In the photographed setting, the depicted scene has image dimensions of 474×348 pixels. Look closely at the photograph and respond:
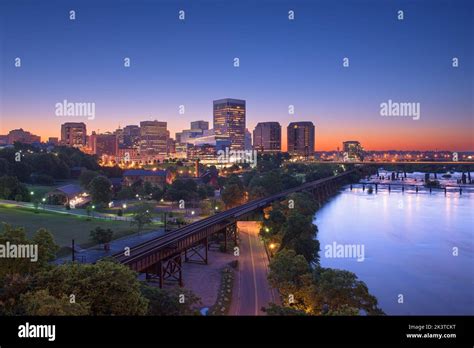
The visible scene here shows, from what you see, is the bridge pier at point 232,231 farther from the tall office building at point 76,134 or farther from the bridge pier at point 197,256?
the tall office building at point 76,134

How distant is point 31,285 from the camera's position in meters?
12.0

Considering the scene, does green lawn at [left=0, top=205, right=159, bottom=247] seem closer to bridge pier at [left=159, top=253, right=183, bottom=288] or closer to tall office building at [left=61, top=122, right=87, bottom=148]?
bridge pier at [left=159, top=253, right=183, bottom=288]

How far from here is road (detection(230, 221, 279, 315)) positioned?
1979 cm

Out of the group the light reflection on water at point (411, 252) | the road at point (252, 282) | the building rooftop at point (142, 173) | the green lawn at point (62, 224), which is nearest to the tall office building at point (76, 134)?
the building rooftop at point (142, 173)

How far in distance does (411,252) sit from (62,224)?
3350 cm

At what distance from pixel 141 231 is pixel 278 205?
17.0 metres

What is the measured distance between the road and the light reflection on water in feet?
20.2

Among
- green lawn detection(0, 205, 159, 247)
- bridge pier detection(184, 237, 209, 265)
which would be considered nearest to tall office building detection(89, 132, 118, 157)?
green lawn detection(0, 205, 159, 247)

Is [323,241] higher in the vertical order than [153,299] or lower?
lower

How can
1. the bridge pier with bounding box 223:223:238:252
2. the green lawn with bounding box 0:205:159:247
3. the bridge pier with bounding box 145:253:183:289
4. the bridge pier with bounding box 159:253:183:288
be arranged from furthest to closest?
the bridge pier with bounding box 223:223:238:252 → the green lawn with bounding box 0:205:159:247 → the bridge pier with bounding box 159:253:183:288 → the bridge pier with bounding box 145:253:183:289

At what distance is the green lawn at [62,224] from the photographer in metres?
31.0

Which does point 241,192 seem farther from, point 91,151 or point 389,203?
point 91,151
